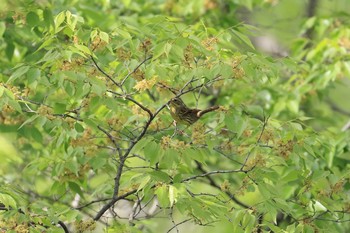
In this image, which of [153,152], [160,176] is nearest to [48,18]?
[153,152]

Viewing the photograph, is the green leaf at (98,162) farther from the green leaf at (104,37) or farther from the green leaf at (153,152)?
the green leaf at (104,37)

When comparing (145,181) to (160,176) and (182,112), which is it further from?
(182,112)

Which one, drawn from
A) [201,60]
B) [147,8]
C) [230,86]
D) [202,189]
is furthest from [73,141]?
[202,189]

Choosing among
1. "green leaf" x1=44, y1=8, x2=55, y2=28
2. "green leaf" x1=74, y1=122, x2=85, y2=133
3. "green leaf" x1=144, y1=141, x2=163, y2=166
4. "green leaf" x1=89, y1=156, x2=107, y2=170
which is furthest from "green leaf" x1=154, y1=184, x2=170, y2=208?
"green leaf" x1=44, y1=8, x2=55, y2=28

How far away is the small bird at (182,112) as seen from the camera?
4539 mm


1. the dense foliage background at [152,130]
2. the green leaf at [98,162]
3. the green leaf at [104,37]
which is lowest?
the green leaf at [98,162]

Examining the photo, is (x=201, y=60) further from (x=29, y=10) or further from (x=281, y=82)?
(x=281, y=82)

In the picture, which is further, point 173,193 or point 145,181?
point 145,181

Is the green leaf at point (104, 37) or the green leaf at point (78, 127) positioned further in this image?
the green leaf at point (78, 127)

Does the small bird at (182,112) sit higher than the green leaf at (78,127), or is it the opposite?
the small bird at (182,112)

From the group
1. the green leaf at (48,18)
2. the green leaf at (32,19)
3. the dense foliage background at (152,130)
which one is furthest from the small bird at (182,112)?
the green leaf at (32,19)

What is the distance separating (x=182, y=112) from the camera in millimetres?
4555

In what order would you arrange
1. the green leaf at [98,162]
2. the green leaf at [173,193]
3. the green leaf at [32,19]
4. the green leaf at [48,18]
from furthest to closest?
the green leaf at [32,19] → the green leaf at [48,18] → the green leaf at [98,162] → the green leaf at [173,193]

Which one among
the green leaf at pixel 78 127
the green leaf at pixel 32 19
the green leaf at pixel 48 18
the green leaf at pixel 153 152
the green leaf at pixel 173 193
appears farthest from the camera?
the green leaf at pixel 32 19
